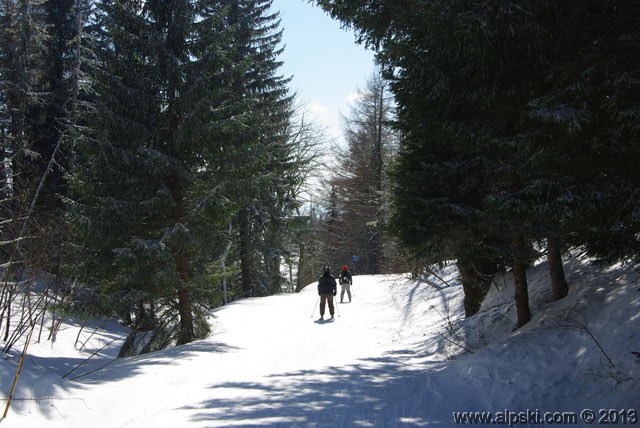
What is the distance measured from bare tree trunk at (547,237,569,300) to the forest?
4 cm

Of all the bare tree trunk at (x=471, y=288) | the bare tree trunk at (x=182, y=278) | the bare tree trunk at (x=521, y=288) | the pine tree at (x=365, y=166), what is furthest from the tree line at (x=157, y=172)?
the pine tree at (x=365, y=166)

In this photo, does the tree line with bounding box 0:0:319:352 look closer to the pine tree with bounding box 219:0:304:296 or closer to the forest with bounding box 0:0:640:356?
the forest with bounding box 0:0:640:356

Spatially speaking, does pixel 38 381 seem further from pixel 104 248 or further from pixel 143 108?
pixel 143 108

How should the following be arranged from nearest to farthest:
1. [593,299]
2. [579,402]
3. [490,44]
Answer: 1. [490,44]
2. [579,402]
3. [593,299]

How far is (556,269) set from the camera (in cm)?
808

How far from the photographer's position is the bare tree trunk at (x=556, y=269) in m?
7.86

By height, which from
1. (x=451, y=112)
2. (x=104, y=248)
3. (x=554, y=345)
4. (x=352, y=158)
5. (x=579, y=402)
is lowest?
(x=579, y=402)

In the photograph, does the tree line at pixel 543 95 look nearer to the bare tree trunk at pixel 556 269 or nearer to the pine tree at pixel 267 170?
the bare tree trunk at pixel 556 269

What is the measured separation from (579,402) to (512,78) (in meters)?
3.88

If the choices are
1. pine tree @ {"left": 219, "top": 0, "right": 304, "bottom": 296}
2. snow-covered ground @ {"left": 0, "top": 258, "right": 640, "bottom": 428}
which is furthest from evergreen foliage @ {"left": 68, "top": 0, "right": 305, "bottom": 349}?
pine tree @ {"left": 219, "top": 0, "right": 304, "bottom": 296}

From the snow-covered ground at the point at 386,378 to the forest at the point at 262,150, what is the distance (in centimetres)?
93

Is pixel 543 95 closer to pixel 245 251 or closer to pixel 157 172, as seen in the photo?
pixel 157 172

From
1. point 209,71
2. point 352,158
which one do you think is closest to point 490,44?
point 209,71

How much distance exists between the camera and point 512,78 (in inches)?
209
